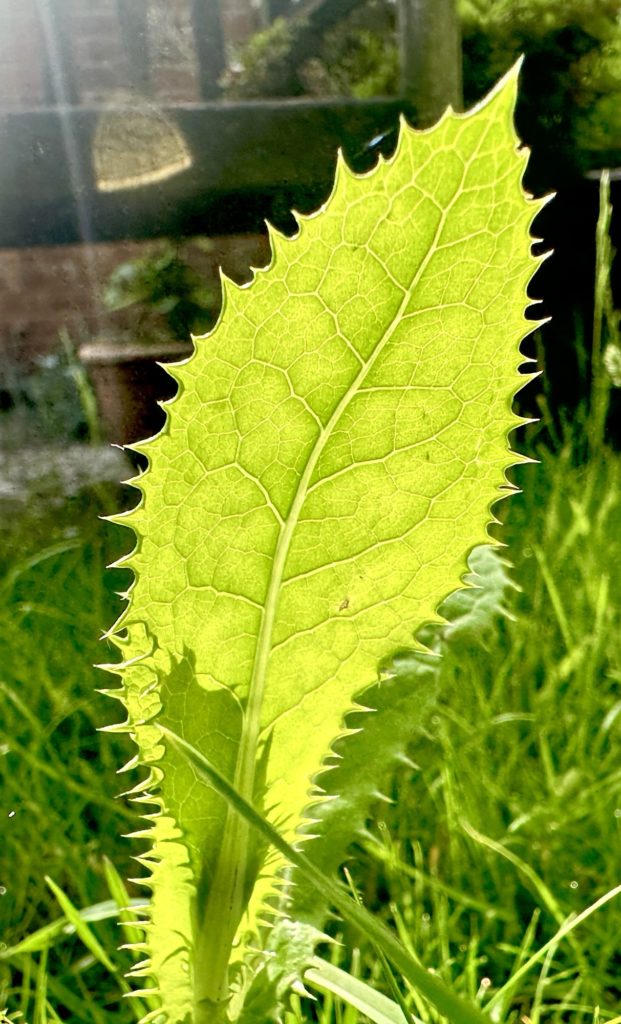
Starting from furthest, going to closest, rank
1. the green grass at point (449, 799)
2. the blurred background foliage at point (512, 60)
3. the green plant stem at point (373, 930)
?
the blurred background foliage at point (512, 60), the green grass at point (449, 799), the green plant stem at point (373, 930)

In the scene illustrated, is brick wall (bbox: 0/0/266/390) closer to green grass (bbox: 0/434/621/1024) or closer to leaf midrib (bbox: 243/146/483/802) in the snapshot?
green grass (bbox: 0/434/621/1024)

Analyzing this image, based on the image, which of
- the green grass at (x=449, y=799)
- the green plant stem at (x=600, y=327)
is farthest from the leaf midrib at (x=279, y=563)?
the green plant stem at (x=600, y=327)

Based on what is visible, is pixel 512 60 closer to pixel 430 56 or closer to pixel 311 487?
pixel 430 56

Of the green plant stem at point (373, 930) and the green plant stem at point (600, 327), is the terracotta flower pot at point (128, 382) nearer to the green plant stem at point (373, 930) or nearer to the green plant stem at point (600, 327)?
the green plant stem at point (600, 327)

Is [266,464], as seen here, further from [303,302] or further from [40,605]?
[40,605]

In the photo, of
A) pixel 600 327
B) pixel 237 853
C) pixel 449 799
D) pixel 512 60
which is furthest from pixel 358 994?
pixel 512 60

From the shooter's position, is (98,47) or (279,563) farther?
(98,47)
